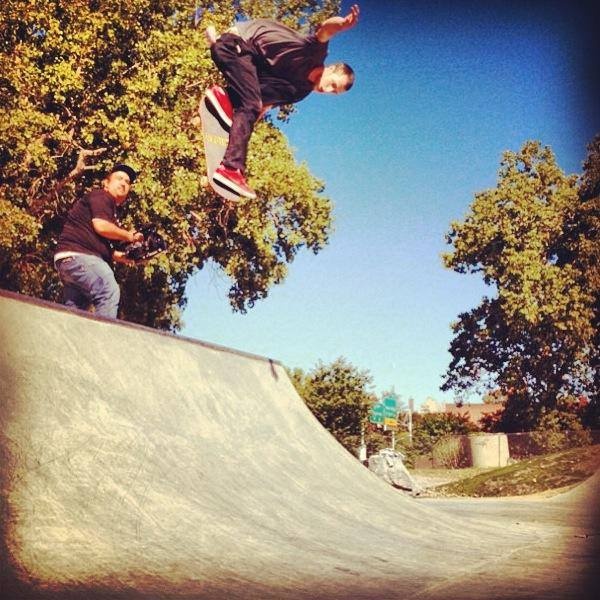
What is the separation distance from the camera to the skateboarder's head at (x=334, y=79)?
17.9 feet

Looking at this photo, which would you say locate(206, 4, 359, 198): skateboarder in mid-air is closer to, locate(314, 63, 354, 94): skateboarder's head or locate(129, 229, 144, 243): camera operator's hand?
locate(314, 63, 354, 94): skateboarder's head

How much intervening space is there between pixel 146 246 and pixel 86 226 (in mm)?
497

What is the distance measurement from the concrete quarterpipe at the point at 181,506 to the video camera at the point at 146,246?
3.24ft

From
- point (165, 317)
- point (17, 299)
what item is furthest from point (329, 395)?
point (17, 299)

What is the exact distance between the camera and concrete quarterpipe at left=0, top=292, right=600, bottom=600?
1612mm

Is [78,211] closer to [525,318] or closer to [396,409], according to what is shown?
[396,409]

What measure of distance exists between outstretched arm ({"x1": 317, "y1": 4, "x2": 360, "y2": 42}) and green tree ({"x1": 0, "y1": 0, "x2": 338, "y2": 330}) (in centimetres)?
683

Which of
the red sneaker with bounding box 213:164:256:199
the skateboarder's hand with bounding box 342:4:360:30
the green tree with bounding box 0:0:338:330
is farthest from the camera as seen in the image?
the green tree with bounding box 0:0:338:330

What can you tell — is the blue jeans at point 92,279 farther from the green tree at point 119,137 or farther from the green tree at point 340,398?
the green tree at point 340,398

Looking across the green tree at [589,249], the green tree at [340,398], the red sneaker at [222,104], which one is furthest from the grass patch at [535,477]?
the green tree at [589,249]

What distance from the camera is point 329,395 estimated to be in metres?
17.2

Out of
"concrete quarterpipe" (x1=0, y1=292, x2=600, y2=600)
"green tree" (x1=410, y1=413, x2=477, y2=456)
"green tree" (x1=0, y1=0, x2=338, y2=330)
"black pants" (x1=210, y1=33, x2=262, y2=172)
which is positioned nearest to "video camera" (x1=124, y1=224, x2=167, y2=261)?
"concrete quarterpipe" (x1=0, y1=292, x2=600, y2=600)

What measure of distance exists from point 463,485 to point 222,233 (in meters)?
7.93

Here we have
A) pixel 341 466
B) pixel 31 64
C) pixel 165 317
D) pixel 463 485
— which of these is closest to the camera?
pixel 341 466
